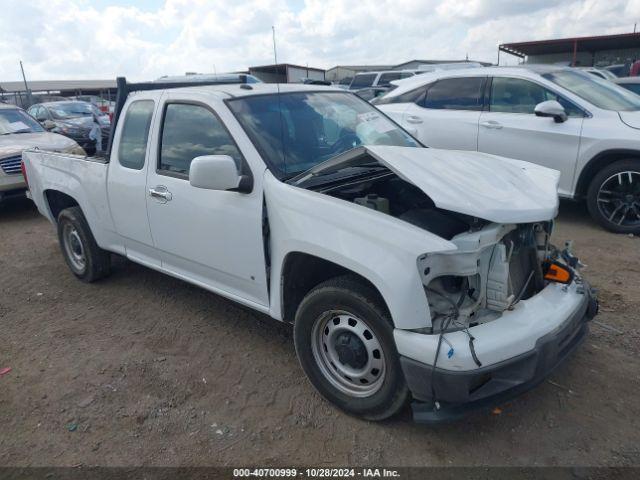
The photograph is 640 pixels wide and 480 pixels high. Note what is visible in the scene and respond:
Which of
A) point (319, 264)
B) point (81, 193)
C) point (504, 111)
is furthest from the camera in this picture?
point (504, 111)

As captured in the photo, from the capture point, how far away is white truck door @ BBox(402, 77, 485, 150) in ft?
21.2

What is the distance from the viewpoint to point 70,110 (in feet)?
49.4

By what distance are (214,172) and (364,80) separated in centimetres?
1670

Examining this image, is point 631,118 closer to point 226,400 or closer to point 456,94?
point 456,94

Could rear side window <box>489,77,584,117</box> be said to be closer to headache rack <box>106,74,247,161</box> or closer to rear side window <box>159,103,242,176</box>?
headache rack <box>106,74,247,161</box>

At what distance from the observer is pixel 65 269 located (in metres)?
5.63

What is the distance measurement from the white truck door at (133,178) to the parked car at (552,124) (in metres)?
3.96

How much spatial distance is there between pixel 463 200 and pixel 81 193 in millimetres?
3618

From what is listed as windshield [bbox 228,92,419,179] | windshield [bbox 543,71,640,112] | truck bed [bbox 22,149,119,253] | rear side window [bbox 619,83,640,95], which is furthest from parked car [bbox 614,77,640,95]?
truck bed [bbox 22,149,119,253]

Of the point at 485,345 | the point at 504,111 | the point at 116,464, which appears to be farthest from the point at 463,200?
the point at 504,111

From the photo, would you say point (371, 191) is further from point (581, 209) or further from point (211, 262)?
point (581, 209)

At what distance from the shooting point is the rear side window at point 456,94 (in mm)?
6504

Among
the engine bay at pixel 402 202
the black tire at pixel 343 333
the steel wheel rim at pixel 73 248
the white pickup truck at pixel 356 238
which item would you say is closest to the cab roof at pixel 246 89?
the white pickup truck at pixel 356 238

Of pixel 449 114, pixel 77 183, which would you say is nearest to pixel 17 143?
pixel 77 183
